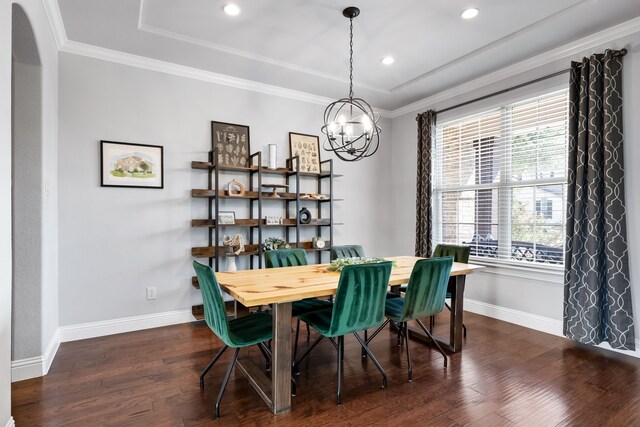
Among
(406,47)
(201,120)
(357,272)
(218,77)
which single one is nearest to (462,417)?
(357,272)

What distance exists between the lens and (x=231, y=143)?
4023 mm

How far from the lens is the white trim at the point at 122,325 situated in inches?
127

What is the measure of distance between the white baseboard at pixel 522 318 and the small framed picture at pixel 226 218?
306 cm

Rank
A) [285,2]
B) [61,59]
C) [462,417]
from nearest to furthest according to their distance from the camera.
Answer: [462,417] < [285,2] < [61,59]

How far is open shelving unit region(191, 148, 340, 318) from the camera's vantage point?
12.3 feet

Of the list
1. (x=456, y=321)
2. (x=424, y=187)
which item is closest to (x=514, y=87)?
(x=424, y=187)

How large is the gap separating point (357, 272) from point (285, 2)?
212 centimetres

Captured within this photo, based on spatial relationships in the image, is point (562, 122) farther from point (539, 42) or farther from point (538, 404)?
point (538, 404)

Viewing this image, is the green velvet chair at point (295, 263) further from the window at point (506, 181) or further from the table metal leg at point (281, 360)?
the window at point (506, 181)

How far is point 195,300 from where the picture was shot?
3859 millimetres

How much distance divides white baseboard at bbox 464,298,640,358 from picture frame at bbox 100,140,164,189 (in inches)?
155

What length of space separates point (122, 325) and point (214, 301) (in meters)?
2.05

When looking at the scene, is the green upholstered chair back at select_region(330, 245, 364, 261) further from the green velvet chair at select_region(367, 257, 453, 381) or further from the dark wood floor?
the green velvet chair at select_region(367, 257, 453, 381)

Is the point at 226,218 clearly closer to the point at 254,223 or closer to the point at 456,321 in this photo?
the point at 254,223
